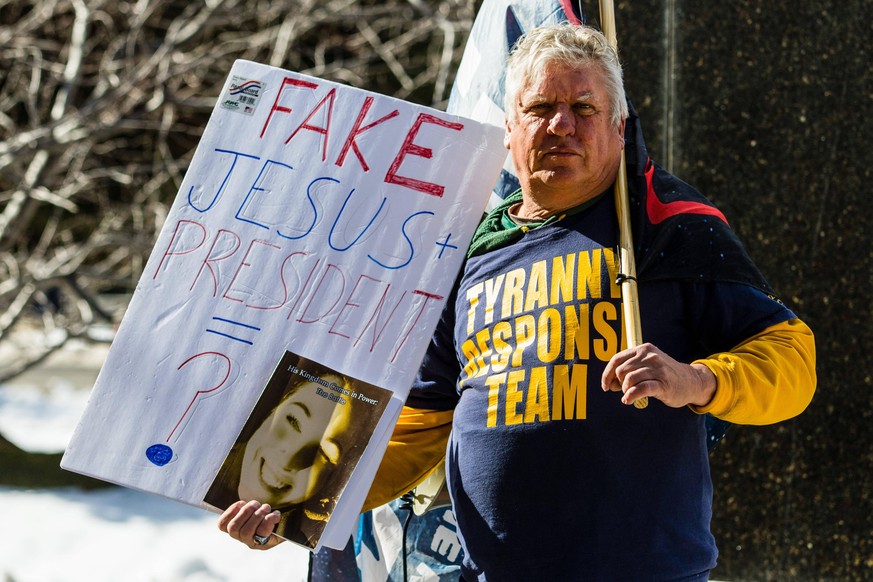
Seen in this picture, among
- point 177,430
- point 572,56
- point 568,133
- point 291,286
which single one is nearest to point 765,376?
point 568,133

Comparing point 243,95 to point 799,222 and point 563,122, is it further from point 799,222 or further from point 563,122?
point 799,222

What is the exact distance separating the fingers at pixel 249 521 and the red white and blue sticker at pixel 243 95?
815 millimetres

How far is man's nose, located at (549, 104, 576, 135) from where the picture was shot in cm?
189

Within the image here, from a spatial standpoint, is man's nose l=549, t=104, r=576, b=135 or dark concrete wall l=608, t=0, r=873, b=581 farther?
dark concrete wall l=608, t=0, r=873, b=581

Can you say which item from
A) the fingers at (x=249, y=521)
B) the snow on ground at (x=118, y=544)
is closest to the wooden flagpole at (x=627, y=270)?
the fingers at (x=249, y=521)

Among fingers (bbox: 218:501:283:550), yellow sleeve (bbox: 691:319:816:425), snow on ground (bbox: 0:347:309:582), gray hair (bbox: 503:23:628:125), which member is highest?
gray hair (bbox: 503:23:628:125)

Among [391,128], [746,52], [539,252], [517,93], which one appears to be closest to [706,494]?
[539,252]

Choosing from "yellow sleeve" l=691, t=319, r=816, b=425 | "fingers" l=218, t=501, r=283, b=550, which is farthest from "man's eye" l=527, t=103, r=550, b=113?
"fingers" l=218, t=501, r=283, b=550

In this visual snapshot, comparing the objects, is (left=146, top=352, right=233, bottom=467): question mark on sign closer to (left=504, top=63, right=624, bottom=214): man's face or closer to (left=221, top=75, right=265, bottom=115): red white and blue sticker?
(left=221, top=75, right=265, bottom=115): red white and blue sticker

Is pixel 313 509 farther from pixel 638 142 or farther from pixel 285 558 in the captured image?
pixel 285 558

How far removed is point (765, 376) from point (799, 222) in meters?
1.34

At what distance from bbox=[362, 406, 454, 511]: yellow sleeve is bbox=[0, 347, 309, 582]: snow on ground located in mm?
1703

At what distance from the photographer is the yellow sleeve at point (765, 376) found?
168 centimetres

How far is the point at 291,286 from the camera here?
83.7 inches
